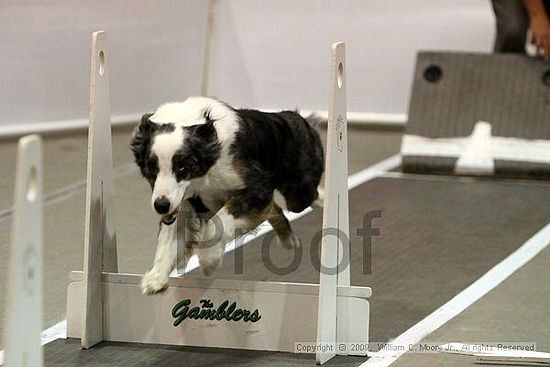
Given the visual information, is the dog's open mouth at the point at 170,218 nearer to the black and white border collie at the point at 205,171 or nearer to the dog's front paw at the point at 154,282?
the black and white border collie at the point at 205,171

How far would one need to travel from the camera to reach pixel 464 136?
7.05 meters

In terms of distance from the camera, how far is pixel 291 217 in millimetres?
5715

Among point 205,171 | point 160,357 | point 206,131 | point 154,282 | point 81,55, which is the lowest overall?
point 160,357

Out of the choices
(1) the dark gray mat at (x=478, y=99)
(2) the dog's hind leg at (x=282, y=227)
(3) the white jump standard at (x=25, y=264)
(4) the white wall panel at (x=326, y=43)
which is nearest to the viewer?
(3) the white jump standard at (x=25, y=264)

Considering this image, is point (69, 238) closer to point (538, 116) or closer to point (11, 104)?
point (11, 104)

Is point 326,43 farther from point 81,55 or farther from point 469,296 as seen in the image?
point 469,296

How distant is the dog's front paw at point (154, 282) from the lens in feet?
11.9

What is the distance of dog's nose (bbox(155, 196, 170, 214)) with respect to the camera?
3428 millimetres

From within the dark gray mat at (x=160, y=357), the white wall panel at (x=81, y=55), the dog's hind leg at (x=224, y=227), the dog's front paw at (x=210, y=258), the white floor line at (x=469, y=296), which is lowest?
the dark gray mat at (x=160, y=357)

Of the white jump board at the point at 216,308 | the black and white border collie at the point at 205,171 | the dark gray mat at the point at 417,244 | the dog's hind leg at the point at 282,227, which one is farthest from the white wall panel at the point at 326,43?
the white jump board at the point at 216,308

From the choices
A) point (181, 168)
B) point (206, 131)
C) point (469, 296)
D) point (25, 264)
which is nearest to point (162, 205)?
point (181, 168)

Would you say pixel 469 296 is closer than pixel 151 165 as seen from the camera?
No

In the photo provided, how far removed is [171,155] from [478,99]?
3.95m

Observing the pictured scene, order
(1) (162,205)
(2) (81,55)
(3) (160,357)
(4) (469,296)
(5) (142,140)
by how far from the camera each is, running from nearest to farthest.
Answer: (1) (162,205), (5) (142,140), (3) (160,357), (4) (469,296), (2) (81,55)
